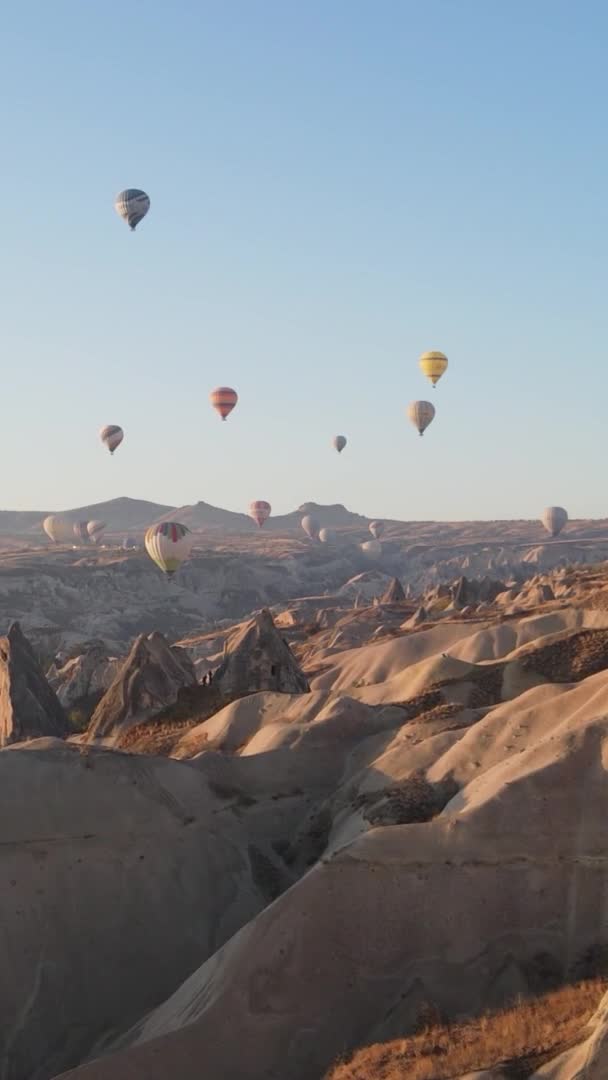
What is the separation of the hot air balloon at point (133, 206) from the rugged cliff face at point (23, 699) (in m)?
54.4

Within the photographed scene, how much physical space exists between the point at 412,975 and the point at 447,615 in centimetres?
5992

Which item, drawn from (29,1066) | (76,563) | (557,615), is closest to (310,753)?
(29,1066)

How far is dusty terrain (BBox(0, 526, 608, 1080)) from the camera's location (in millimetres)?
17406

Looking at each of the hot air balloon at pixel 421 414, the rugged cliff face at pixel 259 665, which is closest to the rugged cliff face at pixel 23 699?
the rugged cliff face at pixel 259 665

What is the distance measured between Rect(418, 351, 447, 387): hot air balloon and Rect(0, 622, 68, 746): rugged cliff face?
62839 mm

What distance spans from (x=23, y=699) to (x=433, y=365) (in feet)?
214

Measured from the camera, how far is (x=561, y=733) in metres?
20.1

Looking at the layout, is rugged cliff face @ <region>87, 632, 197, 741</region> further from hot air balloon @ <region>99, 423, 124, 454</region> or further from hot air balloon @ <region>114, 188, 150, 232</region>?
hot air balloon @ <region>99, 423, 124, 454</region>

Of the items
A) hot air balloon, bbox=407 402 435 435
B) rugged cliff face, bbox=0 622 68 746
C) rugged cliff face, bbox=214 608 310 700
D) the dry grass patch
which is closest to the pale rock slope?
the dry grass patch

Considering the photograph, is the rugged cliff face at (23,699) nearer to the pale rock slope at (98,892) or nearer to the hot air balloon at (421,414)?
the pale rock slope at (98,892)

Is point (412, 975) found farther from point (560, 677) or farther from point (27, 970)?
point (560, 677)

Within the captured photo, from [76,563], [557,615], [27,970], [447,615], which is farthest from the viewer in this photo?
[76,563]

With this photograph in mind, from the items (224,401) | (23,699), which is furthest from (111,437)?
(23,699)

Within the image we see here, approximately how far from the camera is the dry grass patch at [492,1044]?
13.1 metres
